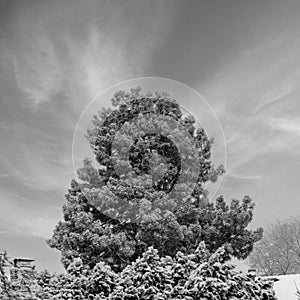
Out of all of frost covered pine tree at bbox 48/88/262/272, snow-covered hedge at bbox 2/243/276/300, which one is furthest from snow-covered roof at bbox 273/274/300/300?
frost covered pine tree at bbox 48/88/262/272

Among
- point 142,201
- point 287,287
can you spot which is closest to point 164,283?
point 287,287

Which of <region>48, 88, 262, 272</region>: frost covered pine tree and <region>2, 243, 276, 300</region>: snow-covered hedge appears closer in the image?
<region>2, 243, 276, 300</region>: snow-covered hedge

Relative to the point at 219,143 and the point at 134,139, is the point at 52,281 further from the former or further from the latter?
the point at 219,143

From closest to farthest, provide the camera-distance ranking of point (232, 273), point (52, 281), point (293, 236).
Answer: point (232, 273), point (52, 281), point (293, 236)

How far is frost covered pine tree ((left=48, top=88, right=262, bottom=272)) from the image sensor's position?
39.2ft

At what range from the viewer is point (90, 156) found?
13.6 meters

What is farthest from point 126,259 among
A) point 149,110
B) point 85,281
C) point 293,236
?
point 293,236

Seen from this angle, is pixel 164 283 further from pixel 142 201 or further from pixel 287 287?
pixel 142 201

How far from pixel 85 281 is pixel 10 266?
62.8 inches

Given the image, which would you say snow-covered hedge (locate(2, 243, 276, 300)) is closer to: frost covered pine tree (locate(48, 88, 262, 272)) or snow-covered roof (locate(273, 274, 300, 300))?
snow-covered roof (locate(273, 274, 300, 300))

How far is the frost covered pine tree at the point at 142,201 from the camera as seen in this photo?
12.0 m

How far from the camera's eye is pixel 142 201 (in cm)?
1192

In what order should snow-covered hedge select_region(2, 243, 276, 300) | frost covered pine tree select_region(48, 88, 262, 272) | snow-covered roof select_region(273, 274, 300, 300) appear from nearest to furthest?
snow-covered hedge select_region(2, 243, 276, 300) < snow-covered roof select_region(273, 274, 300, 300) < frost covered pine tree select_region(48, 88, 262, 272)

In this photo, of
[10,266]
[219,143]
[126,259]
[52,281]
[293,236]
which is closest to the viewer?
[10,266]
